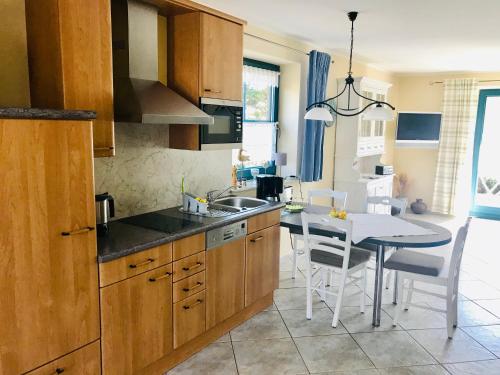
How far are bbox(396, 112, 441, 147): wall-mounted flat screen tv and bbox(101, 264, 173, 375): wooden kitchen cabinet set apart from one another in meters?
5.62

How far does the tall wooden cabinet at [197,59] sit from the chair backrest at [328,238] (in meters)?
1.00

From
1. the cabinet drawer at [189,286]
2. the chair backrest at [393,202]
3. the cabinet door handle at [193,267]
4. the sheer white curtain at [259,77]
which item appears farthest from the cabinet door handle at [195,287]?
the sheer white curtain at [259,77]

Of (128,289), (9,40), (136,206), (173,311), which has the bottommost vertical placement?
(173,311)

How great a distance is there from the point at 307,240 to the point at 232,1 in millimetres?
1914

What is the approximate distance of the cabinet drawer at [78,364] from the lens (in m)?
1.87

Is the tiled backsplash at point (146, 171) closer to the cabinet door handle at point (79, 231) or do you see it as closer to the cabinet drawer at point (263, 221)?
the cabinet drawer at point (263, 221)

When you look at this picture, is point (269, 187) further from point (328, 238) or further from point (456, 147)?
point (456, 147)

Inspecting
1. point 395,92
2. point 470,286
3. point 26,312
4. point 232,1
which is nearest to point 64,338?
point 26,312

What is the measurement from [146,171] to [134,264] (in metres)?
0.96

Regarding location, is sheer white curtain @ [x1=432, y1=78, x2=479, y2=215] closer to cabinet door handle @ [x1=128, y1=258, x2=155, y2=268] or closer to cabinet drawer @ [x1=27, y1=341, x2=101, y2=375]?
cabinet door handle @ [x1=128, y1=258, x2=155, y2=268]

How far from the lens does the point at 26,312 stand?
175cm

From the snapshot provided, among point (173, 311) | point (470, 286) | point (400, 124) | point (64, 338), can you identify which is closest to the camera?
point (64, 338)

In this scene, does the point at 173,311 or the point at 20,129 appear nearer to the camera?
the point at 20,129

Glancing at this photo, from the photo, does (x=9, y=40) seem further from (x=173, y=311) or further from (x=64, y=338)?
(x=173, y=311)
